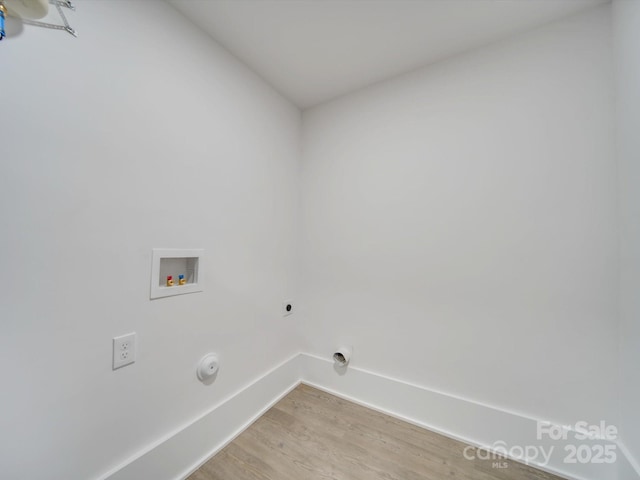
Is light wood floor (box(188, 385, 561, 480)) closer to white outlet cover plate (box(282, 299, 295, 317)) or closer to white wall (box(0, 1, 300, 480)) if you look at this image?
white wall (box(0, 1, 300, 480))

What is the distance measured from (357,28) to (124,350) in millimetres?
2028

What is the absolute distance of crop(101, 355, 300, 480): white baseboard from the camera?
3.59 ft

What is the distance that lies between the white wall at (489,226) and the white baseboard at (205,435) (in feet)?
1.76

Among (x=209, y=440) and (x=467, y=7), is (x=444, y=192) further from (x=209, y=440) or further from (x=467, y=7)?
(x=209, y=440)

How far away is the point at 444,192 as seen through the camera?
1560 millimetres

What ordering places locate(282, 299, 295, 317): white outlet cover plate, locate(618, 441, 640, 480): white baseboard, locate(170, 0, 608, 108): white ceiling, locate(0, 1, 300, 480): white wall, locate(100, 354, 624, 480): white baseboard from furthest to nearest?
locate(282, 299, 295, 317): white outlet cover plate, locate(170, 0, 608, 108): white ceiling, locate(100, 354, 624, 480): white baseboard, locate(618, 441, 640, 480): white baseboard, locate(0, 1, 300, 480): white wall

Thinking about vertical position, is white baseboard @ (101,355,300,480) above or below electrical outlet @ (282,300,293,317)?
below

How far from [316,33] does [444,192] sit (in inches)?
48.6

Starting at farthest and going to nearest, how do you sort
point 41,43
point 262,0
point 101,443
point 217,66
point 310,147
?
point 310,147, point 217,66, point 262,0, point 101,443, point 41,43

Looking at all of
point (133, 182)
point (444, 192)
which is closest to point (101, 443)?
point (133, 182)

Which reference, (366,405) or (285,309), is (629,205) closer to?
(366,405)

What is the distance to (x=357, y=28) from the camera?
1369 millimetres

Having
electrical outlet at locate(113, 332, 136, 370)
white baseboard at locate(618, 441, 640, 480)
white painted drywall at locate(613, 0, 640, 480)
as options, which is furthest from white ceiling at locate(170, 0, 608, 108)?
white baseboard at locate(618, 441, 640, 480)

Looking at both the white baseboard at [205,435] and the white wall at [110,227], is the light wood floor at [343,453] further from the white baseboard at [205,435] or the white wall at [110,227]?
the white wall at [110,227]
